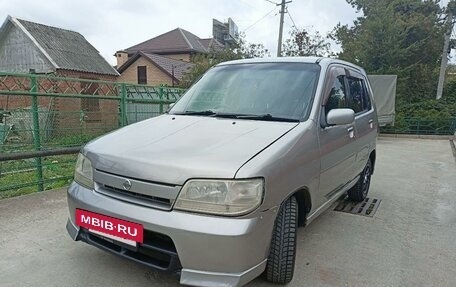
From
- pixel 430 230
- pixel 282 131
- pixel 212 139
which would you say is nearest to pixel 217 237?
pixel 212 139

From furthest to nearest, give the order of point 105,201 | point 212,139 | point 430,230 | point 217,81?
point 430,230
point 217,81
point 212,139
point 105,201

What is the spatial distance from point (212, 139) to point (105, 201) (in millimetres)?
799

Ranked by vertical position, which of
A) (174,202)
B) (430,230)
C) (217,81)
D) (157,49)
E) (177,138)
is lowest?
(430,230)

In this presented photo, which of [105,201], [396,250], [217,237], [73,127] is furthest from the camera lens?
[73,127]

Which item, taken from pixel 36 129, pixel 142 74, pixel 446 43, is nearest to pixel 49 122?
pixel 36 129

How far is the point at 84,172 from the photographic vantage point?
2473mm

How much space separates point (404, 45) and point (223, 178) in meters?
18.3

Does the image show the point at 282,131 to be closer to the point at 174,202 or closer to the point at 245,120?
the point at 245,120

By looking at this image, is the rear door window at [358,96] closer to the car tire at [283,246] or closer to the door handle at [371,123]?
the door handle at [371,123]

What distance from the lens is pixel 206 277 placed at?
1.96m

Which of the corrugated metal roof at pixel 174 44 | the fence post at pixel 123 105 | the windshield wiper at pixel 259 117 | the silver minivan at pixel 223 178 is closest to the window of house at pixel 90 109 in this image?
the fence post at pixel 123 105

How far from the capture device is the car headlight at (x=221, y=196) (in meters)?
1.94

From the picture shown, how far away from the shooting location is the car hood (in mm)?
2016

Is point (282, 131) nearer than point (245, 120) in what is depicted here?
Yes
